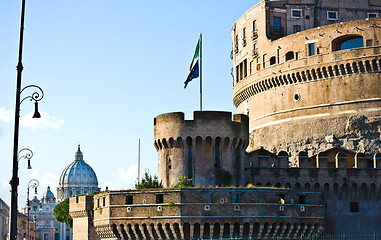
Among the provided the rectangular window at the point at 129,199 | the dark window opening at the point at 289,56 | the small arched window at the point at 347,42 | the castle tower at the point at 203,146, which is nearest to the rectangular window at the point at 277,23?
the dark window opening at the point at 289,56

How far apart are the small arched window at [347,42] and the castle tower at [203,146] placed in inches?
667

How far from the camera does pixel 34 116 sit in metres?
28.8

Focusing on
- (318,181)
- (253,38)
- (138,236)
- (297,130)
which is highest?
(253,38)

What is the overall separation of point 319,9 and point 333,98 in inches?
442

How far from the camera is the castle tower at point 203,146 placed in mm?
48000

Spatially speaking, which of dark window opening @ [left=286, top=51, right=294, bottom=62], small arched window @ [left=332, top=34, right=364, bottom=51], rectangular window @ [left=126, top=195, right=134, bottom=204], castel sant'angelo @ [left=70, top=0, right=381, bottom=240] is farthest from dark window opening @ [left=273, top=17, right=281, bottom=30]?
rectangular window @ [left=126, top=195, right=134, bottom=204]

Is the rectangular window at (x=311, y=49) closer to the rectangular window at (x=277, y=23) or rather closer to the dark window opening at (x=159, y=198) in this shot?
the rectangular window at (x=277, y=23)

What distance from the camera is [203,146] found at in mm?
48094

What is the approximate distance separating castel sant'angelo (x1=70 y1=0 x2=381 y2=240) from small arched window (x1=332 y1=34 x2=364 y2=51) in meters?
0.11

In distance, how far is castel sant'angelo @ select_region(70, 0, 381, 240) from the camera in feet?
144

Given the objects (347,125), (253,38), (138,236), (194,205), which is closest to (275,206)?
(194,205)

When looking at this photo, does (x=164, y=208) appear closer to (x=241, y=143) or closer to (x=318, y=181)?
(x=241, y=143)

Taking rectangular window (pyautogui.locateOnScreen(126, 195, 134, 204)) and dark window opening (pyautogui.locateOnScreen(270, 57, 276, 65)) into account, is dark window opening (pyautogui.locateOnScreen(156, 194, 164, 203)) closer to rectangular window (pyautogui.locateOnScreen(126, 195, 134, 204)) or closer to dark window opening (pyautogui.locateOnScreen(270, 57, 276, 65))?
rectangular window (pyautogui.locateOnScreen(126, 195, 134, 204))

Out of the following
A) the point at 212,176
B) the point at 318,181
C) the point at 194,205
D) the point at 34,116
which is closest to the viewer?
the point at 34,116
